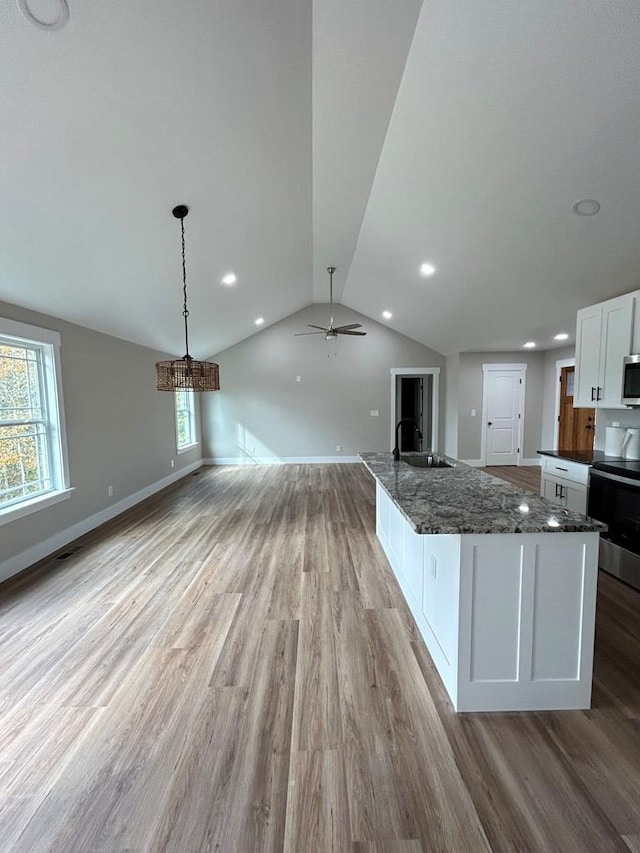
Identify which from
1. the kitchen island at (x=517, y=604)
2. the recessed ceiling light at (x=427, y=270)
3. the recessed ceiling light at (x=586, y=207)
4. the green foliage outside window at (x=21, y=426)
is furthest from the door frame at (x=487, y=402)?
the green foliage outside window at (x=21, y=426)

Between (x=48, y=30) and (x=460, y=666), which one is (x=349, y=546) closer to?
(x=460, y=666)

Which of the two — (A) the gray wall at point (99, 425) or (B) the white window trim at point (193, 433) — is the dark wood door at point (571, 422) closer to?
(B) the white window trim at point (193, 433)

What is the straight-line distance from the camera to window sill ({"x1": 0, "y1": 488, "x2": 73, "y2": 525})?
3049 millimetres

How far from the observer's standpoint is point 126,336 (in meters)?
4.91

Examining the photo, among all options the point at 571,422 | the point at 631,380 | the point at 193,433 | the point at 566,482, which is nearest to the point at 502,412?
the point at 571,422

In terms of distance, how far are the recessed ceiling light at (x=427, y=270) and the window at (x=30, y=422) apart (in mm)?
4049

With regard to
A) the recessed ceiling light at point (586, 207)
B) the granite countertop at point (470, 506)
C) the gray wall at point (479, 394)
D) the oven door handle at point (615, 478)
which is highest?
the recessed ceiling light at point (586, 207)

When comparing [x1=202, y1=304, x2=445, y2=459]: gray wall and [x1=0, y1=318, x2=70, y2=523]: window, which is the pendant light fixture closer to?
[x1=0, y1=318, x2=70, y2=523]: window

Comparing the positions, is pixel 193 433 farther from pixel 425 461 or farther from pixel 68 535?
pixel 425 461

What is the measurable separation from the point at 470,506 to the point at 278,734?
4.33ft

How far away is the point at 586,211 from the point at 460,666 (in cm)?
327

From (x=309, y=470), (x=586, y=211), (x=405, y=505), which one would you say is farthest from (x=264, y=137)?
(x=309, y=470)

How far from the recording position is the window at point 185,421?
7098mm

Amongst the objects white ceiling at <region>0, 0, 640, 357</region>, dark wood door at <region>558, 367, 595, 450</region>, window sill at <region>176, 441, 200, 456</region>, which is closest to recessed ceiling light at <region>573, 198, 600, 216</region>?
white ceiling at <region>0, 0, 640, 357</region>
